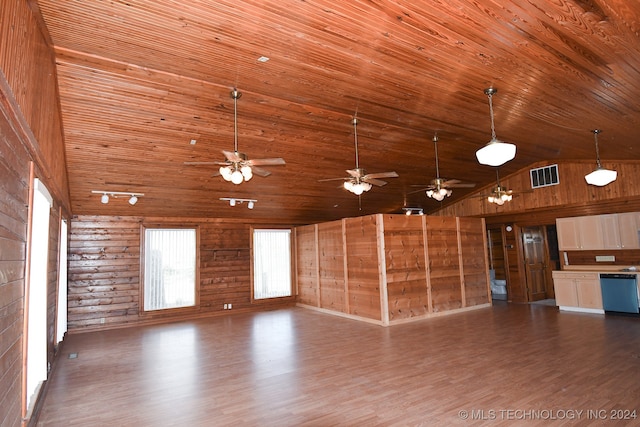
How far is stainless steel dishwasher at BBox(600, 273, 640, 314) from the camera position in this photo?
24.2 feet

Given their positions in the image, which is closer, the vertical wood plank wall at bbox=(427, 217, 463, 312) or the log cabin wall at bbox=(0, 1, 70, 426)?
the log cabin wall at bbox=(0, 1, 70, 426)

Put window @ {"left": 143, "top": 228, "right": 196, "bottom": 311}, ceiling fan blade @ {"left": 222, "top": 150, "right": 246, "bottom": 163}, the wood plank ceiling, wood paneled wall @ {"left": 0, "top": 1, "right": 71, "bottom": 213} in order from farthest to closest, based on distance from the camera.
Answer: window @ {"left": 143, "top": 228, "right": 196, "bottom": 311} → ceiling fan blade @ {"left": 222, "top": 150, "right": 246, "bottom": 163} → the wood plank ceiling → wood paneled wall @ {"left": 0, "top": 1, "right": 71, "bottom": 213}

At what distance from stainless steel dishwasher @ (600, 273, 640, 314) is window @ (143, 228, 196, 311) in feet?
30.1

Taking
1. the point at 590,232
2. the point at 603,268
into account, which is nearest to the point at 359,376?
the point at 603,268

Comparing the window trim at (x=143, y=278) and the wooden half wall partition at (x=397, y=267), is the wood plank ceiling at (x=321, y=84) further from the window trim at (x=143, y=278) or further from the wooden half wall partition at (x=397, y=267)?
the wooden half wall partition at (x=397, y=267)

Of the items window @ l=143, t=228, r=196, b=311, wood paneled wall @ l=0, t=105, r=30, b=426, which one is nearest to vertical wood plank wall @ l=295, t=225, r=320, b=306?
window @ l=143, t=228, r=196, b=311

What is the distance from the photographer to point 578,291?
26.5 feet

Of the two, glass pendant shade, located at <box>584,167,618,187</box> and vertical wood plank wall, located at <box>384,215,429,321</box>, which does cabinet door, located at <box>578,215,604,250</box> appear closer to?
vertical wood plank wall, located at <box>384,215,429,321</box>

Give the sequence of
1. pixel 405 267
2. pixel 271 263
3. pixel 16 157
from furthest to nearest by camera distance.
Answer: pixel 271 263 → pixel 405 267 → pixel 16 157

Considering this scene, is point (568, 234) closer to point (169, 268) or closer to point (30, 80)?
point (169, 268)

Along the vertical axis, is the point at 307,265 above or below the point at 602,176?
below

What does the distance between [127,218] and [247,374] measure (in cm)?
557

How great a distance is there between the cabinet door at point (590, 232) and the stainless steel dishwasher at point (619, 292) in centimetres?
87

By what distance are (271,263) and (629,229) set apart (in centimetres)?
839
